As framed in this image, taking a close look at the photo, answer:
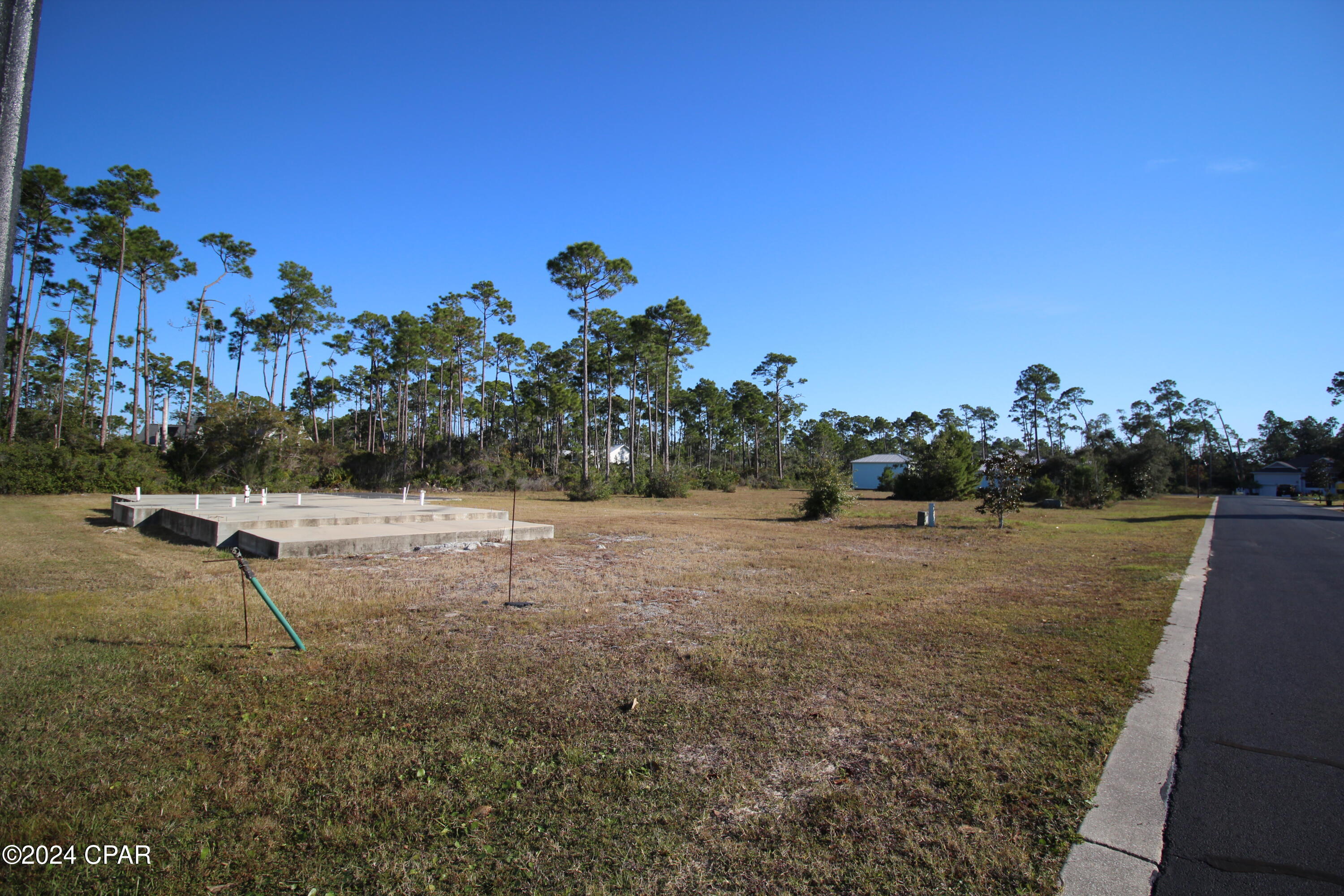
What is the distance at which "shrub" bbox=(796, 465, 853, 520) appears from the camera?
18.3 meters

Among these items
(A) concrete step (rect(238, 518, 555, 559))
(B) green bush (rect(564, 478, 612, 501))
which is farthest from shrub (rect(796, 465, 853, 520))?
(B) green bush (rect(564, 478, 612, 501))

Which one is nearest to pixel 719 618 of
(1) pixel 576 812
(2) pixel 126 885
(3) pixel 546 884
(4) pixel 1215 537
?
(1) pixel 576 812

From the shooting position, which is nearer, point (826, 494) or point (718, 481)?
point (826, 494)

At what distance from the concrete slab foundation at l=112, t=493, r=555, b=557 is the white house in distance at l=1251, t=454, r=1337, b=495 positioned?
228 feet

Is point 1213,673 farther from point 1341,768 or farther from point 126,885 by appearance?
point 126,885

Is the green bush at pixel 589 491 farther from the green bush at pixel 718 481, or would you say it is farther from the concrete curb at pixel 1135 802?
the concrete curb at pixel 1135 802

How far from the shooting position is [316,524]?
13.4 metres

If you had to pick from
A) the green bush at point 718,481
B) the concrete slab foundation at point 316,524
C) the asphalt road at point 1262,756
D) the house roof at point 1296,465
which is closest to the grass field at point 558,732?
the asphalt road at point 1262,756

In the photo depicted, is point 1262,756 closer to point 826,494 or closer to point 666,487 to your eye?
point 826,494

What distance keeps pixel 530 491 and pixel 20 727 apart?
100 ft

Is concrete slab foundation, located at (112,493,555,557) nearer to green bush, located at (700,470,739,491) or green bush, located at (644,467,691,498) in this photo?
green bush, located at (644,467,691,498)

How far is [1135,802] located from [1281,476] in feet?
266

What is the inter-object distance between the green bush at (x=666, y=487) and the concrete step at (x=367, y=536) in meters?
18.6

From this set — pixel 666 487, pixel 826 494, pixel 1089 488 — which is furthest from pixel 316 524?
pixel 1089 488
